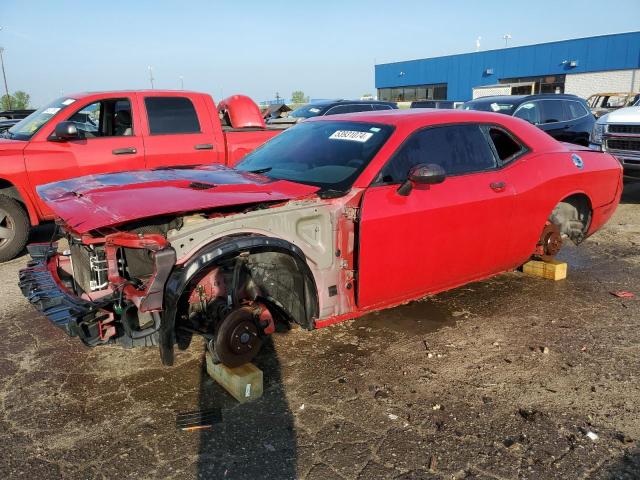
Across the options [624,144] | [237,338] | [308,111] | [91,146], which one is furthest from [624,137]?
[237,338]

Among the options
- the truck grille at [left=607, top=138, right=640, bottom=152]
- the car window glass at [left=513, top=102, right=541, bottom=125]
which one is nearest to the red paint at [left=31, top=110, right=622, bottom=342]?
the truck grille at [left=607, top=138, right=640, bottom=152]

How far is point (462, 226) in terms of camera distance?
13.2 feet

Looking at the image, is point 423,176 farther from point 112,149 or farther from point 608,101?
point 608,101

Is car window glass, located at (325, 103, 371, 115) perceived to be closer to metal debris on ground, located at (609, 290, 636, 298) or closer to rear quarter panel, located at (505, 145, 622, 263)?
rear quarter panel, located at (505, 145, 622, 263)

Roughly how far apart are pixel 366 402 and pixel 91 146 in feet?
15.6

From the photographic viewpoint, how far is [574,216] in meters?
5.37

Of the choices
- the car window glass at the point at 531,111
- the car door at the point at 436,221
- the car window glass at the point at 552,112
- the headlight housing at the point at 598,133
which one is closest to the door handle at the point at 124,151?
the car door at the point at 436,221

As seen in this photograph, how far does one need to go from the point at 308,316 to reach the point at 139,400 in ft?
3.78

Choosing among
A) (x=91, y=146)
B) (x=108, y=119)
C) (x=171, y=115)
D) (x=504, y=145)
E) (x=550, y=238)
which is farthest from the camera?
(x=171, y=115)

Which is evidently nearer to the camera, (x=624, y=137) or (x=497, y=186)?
(x=497, y=186)

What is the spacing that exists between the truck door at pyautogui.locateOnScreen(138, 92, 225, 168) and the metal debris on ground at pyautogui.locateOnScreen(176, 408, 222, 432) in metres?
4.10

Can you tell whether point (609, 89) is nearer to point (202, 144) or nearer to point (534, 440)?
point (202, 144)

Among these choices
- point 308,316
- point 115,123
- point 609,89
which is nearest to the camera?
point 308,316

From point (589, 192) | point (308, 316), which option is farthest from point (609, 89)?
point (308, 316)
